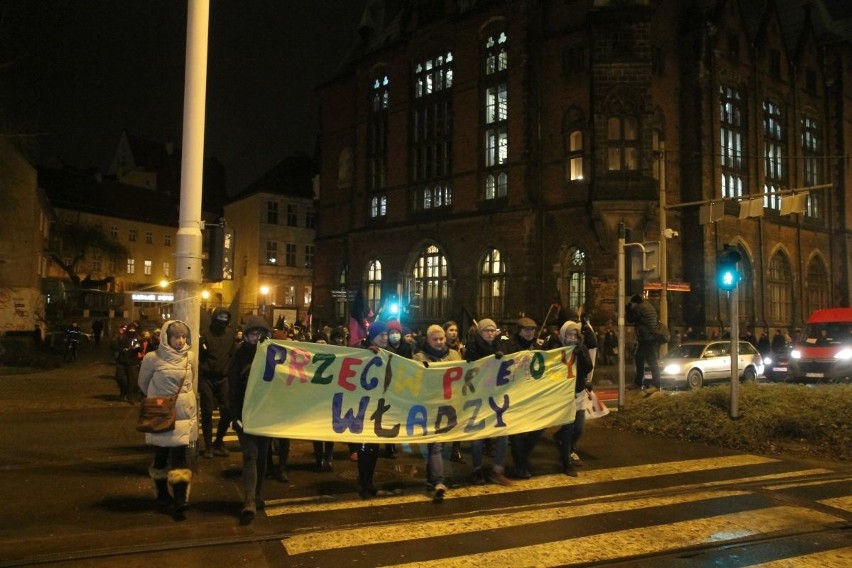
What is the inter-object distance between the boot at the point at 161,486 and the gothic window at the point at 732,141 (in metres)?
30.1

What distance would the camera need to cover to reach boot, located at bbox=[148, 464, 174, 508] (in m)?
6.88

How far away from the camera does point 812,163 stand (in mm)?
38594

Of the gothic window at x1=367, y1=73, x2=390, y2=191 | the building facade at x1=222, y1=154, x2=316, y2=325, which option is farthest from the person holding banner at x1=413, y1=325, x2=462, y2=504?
the building facade at x1=222, y1=154, x2=316, y2=325

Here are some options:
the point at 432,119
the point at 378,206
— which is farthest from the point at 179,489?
the point at 378,206

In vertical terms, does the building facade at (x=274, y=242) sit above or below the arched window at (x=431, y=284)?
above

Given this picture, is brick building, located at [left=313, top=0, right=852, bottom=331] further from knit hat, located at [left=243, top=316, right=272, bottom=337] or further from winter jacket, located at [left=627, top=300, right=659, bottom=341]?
knit hat, located at [left=243, top=316, right=272, bottom=337]

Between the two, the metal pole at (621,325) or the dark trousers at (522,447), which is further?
the metal pole at (621,325)

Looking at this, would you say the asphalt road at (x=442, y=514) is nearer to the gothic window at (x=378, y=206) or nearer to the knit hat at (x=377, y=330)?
the knit hat at (x=377, y=330)

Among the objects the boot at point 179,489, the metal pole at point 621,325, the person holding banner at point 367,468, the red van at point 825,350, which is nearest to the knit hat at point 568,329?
the person holding banner at point 367,468

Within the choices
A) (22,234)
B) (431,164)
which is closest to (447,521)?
(431,164)

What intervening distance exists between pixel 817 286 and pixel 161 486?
1516 inches

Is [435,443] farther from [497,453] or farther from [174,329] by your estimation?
[174,329]

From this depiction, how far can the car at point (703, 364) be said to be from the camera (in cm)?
2023

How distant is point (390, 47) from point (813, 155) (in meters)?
23.8
